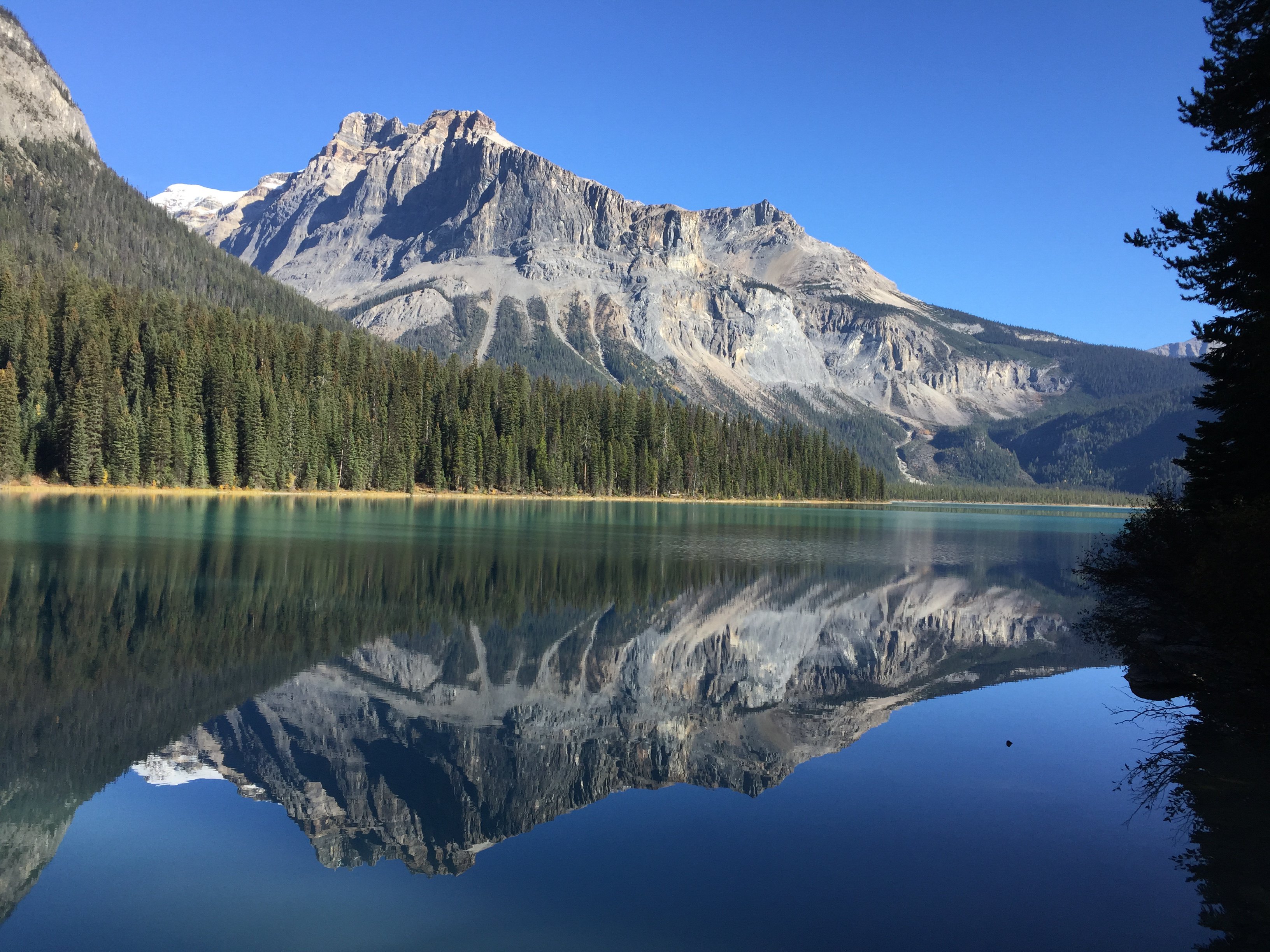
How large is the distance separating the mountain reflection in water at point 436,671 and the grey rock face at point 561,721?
7cm

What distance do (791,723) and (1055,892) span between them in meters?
8.18

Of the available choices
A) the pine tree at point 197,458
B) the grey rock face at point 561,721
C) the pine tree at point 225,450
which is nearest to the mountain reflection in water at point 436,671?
the grey rock face at point 561,721

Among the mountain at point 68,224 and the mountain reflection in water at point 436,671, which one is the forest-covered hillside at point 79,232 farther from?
the mountain reflection in water at point 436,671

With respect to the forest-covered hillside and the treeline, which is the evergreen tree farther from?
the forest-covered hillside

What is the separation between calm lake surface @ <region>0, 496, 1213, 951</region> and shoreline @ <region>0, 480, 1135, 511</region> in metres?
62.6

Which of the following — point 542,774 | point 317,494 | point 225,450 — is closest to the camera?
point 542,774

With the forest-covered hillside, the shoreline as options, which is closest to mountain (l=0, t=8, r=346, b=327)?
the forest-covered hillside

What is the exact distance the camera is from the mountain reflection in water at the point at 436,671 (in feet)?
43.2

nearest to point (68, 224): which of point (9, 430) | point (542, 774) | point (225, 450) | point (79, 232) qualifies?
point (79, 232)

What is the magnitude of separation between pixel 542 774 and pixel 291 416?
10343 centimetres

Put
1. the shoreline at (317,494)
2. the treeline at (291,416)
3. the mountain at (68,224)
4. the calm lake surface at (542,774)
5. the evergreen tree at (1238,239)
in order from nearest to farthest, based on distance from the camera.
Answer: the calm lake surface at (542,774)
the evergreen tree at (1238,239)
the shoreline at (317,494)
the treeline at (291,416)
the mountain at (68,224)

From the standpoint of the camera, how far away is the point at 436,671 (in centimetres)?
2081

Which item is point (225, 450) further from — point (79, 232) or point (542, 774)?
point (79, 232)

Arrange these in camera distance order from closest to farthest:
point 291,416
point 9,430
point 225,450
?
point 9,430, point 225,450, point 291,416
